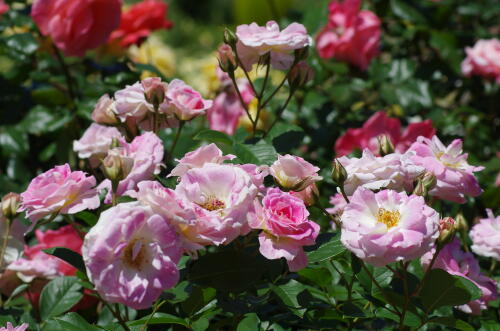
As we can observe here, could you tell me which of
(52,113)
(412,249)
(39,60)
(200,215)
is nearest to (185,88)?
(200,215)

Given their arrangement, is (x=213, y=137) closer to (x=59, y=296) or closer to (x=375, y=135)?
(x=59, y=296)

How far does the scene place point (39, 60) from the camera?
1.84 m

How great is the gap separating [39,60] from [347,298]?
1167 millimetres

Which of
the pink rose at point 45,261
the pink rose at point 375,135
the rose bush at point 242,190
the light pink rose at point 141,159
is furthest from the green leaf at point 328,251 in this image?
the pink rose at point 375,135

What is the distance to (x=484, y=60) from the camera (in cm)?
176

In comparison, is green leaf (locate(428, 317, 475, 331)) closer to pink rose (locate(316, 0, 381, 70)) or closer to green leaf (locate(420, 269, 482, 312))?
green leaf (locate(420, 269, 482, 312))

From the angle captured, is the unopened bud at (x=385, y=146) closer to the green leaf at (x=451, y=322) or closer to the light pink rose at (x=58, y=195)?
the green leaf at (x=451, y=322)

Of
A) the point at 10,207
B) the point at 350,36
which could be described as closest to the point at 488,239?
the point at 10,207

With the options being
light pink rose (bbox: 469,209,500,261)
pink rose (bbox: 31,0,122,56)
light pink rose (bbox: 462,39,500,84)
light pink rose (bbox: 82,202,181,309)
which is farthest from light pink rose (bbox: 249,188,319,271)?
light pink rose (bbox: 462,39,500,84)

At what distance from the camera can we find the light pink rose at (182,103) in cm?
102

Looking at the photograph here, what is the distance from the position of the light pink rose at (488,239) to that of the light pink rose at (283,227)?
13.4 inches

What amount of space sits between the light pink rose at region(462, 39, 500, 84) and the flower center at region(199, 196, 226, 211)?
113cm

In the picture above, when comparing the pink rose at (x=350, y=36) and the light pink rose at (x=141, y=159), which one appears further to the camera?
the pink rose at (x=350, y=36)

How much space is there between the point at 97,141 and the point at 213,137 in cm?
17
